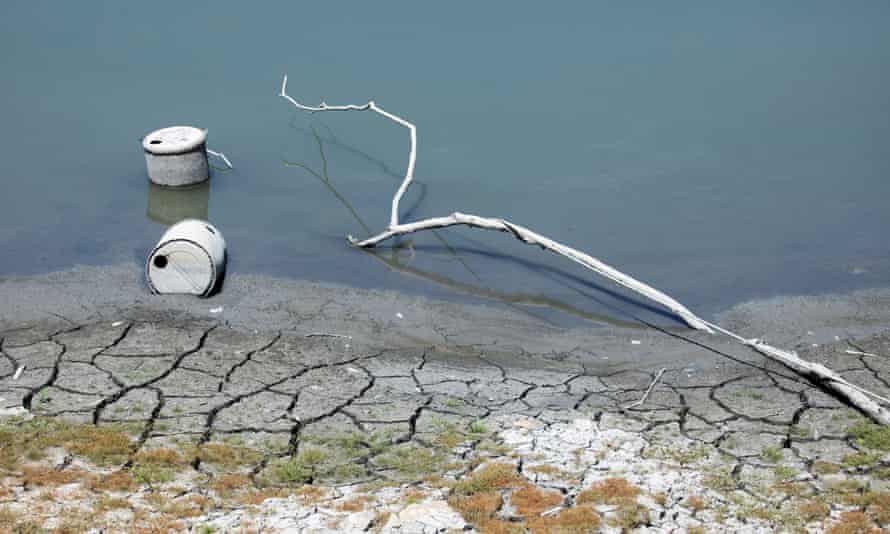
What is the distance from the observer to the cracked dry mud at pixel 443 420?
212 inches

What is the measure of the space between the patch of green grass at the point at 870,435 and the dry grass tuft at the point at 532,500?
200cm

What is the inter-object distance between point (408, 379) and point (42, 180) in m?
5.68

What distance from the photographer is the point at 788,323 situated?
8.54 meters

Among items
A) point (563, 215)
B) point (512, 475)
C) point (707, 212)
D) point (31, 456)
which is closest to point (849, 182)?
point (707, 212)

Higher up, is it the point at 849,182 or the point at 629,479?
the point at 849,182

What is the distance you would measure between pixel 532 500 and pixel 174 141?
21.9 ft

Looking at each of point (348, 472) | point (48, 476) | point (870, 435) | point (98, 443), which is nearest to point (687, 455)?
point (870, 435)

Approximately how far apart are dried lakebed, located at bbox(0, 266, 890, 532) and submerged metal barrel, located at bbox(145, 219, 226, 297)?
0.81 ft

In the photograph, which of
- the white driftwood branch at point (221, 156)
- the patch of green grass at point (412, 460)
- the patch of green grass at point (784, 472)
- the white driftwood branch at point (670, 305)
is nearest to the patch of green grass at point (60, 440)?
the patch of green grass at point (412, 460)

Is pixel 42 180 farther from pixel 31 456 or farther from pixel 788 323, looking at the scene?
pixel 788 323

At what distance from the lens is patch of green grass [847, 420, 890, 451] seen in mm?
6223

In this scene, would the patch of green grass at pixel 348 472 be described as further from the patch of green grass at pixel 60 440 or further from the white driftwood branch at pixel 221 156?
the white driftwood branch at pixel 221 156

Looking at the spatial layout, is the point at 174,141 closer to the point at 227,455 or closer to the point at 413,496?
the point at 227,455

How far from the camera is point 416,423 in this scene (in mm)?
6539
